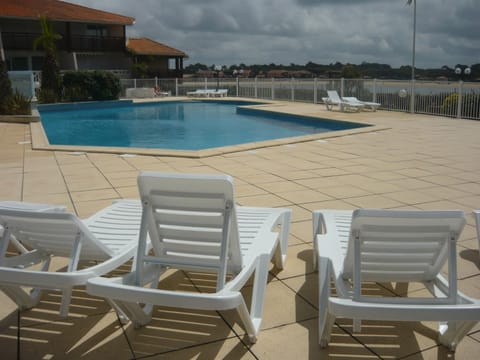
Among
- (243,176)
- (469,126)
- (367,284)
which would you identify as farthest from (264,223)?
(469,126)

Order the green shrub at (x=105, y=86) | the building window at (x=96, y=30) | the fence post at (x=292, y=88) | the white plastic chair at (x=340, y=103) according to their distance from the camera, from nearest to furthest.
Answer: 1. the white plastic chair at (x=340, y=103)
2. the fence post at (x=292, y=88)
3. the green shrub at (x=105, y=86)
4. the building window at (x=96, y=30)

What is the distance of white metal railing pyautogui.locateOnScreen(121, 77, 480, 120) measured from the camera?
12.9 meters

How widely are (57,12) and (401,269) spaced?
97.0ft

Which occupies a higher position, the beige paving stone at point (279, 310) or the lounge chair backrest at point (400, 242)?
the lounge chair backrest at point (400, 242)

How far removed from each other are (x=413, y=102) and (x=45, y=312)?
1384 centimetres

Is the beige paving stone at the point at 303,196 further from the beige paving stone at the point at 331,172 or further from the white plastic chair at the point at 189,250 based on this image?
the white plastic chair at the point at 189,250

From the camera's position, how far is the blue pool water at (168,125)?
485 inches

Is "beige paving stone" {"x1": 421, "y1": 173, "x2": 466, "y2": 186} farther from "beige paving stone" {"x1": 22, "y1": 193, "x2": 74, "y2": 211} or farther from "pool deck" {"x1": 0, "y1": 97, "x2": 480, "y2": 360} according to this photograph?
"beige paving stone" {"x1": 22, "y1": 193, "x2": 74, "y2": 211}

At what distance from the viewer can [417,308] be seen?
6.23ft

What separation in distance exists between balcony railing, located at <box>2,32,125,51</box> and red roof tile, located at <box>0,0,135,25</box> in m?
0.96

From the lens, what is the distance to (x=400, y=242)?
211 centimetres

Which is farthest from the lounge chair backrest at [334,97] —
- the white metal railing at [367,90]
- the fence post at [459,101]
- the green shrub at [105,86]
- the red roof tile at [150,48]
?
the red roof tile at [150,48]

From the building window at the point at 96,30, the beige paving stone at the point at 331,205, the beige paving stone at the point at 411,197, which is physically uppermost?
the building window at the point at 96,30

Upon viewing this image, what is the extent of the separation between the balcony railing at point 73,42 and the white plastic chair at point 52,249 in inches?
1023
